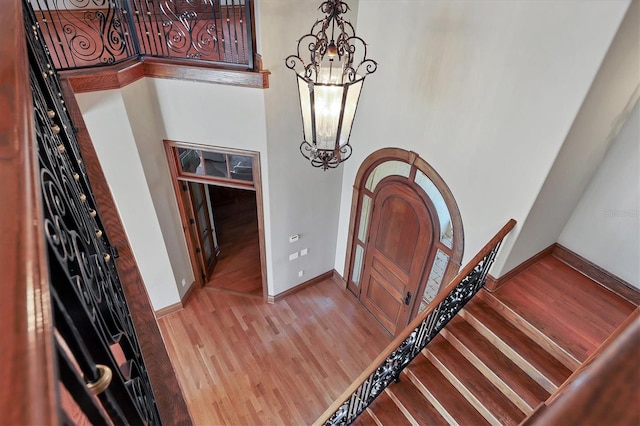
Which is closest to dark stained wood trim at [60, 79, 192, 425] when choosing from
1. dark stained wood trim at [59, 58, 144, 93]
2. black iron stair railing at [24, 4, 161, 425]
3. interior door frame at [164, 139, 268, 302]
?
black iron stair railing at [24, 4, 161, 425]

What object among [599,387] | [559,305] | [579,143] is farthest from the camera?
[559,305]

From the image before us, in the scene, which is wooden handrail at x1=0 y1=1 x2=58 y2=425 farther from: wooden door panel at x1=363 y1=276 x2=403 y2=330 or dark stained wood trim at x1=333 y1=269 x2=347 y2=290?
dark stained wood trim at x1=333 y1=269 x2=347 y2=290

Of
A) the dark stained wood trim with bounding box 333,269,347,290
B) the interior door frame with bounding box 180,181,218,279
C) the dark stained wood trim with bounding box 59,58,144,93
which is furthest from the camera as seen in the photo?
the dark stained wood trim with bounding box 333,269,347,290

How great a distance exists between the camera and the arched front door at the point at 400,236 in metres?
3.69

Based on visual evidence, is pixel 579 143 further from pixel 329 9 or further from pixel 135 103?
pixel 135 103

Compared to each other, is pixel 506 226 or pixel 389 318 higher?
pixel 506 226

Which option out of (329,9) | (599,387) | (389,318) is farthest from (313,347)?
(599,387)

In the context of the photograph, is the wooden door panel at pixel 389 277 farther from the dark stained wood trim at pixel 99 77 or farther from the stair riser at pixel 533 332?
the dark stained wood trim at pixel 99 77

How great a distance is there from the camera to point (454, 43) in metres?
2.95

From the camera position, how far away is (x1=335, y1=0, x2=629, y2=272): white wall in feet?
7.62

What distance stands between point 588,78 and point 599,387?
8.74ft

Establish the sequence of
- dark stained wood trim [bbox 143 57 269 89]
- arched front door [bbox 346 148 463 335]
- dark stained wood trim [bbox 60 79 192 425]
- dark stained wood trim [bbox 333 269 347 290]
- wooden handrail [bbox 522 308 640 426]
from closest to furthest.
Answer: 1. wooden handrail [bbox 522 308 640 426]
2. dark stained wood trim [bbox 60 79 192 425]
3. dark stained wood trim [bbox 143 57 269 89]
4. arched front door [bbox 346 148 463 335]
5. dark stained wood trim [bbox 333 269 347 290]

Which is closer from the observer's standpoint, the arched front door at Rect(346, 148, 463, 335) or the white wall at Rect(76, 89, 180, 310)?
the white wall at Rect(76, 89, 180, 310)

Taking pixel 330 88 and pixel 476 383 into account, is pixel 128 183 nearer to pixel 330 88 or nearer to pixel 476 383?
pixel 330 88
